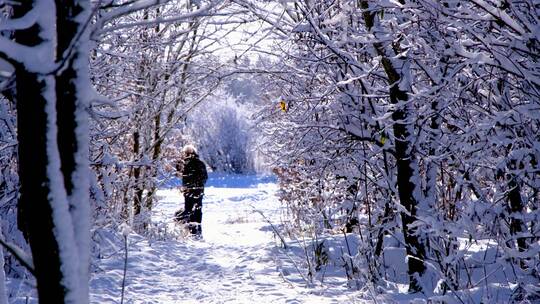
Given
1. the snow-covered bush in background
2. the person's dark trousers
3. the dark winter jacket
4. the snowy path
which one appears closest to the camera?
the snowy path

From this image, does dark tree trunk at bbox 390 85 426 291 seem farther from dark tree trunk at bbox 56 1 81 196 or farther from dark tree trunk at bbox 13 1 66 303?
dark tree trunk at bbox 13 1 66 303

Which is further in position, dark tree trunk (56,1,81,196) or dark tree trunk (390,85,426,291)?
dark tree trunk (390,85,426,291)

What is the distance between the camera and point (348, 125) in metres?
5.21

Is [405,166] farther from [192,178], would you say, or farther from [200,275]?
[192,178]

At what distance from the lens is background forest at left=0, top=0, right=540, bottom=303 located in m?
1.67

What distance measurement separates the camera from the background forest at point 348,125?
167 centimetres

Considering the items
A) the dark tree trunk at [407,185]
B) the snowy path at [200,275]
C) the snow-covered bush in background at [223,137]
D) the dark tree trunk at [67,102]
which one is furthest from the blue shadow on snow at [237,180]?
the dark tree trunk at [67,102]

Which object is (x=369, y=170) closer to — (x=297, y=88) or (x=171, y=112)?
(x=297, y=88)

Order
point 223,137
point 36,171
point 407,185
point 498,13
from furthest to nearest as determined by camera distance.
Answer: point 223,137, point 407,185, point 498,13, point 36,171

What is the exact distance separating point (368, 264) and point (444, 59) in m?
2.03

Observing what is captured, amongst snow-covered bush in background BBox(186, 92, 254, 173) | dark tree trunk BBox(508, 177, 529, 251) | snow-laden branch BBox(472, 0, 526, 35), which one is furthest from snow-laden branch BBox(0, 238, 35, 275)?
snow-covered bush in background BBox(186, 92, 254, 173)

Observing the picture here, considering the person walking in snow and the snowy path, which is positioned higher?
the person walking in snow

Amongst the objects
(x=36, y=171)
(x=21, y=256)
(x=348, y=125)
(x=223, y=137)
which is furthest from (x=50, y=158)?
(x=223, y=137)

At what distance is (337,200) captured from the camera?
26.9 ft
